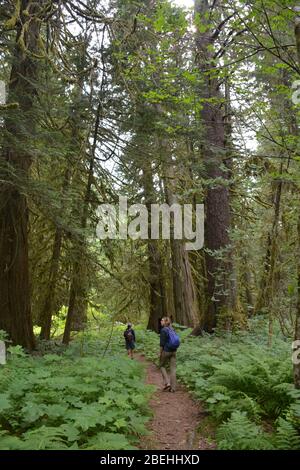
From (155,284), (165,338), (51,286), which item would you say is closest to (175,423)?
(165,338)

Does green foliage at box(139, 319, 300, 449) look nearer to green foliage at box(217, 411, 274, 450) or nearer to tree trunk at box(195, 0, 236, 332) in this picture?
green foliage at box(217, 411, 274, 450)

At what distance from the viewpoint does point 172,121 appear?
880 cm

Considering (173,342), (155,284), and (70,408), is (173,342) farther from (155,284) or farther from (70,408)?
(155,284)

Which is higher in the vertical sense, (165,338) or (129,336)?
(165,338)

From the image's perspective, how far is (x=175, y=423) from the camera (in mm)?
6066

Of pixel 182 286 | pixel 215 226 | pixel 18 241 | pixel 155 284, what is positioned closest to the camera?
pixel 18 241

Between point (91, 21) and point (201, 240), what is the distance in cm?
730

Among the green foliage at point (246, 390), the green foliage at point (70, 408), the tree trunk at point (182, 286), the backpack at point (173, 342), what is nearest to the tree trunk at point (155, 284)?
the tree trunk at point (182, 286)

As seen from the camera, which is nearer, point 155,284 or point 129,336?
point 129,336

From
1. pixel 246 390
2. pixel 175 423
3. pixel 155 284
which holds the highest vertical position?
pixel 155 284

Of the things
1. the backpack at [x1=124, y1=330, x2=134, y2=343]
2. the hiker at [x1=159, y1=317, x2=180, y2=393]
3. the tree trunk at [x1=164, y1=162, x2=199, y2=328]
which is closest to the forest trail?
the hiker at [x1=159, y1=317, x2=180, y2=393]

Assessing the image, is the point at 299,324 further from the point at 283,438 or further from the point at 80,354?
the point at 80,354

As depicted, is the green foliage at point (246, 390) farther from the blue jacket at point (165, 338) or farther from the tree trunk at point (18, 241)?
the tree trunk at point (18, 241)

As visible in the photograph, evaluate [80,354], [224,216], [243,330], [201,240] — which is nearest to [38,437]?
[80,354]
